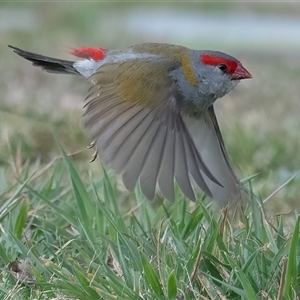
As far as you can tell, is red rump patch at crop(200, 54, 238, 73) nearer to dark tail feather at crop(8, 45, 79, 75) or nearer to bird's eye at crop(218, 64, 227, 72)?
bird's eye at crop(218, 64, 227, 72)

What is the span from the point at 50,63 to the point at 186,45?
4643 millimetres

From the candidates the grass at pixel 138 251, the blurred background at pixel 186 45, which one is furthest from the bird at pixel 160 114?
the blurred background at pixel 186 45

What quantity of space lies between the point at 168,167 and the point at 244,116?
8.30ft

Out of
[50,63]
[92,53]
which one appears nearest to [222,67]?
[92,53]

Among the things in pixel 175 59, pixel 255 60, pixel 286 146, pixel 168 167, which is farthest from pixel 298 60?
pixel 168 167

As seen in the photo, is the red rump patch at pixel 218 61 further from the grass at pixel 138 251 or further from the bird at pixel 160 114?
the grass at pixel 138 251

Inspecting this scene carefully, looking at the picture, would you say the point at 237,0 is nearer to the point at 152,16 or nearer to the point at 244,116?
the point at 152,16

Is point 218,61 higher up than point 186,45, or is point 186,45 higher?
point 218,61

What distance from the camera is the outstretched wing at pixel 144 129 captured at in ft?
10.2

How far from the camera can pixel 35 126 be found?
496cm

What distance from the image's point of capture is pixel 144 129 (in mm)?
3281

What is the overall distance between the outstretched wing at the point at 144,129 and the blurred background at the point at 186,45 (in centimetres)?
36

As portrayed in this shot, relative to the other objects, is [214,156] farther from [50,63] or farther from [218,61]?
[50,63]

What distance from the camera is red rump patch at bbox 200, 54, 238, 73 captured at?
11.6ft
